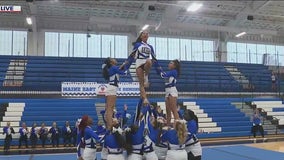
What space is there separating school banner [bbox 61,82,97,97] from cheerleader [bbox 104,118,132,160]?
1312 centimetres

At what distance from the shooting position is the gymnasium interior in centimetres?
1641

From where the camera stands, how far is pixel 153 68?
21812mm

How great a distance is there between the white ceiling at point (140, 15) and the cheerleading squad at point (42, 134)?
28.5 feet

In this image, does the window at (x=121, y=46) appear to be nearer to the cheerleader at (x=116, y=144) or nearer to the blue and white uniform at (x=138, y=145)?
the cheerleader at (x=116, y=144)

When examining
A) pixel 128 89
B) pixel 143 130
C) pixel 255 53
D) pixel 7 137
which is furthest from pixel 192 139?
pixel 255 53

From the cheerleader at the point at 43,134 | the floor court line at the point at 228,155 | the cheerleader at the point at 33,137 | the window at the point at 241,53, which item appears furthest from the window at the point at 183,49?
the floor court line at the point at 228,155

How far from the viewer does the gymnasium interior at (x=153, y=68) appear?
646 inches

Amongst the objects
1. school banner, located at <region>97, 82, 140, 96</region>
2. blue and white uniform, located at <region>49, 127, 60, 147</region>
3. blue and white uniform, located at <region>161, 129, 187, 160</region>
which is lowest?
blue and white uniform, located at <region>49, 127, 60, 147</region>

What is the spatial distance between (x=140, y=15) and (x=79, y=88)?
7646 mm

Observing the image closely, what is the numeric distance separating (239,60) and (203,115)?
563 inches

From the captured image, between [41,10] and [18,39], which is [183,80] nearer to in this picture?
[41,10]

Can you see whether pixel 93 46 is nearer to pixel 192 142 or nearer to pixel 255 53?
pixel 255 53

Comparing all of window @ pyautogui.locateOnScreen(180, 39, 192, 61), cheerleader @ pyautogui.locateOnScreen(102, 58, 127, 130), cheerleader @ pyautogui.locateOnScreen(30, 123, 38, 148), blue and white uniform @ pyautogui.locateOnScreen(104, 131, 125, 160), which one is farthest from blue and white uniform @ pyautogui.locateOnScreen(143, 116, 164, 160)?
window @ pyautogui.locateOnScreen(180, 39, 192, 61)

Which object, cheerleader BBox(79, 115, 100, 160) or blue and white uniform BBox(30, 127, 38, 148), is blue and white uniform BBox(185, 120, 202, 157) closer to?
cheerleader BBox(79, 115, 100, 160)
